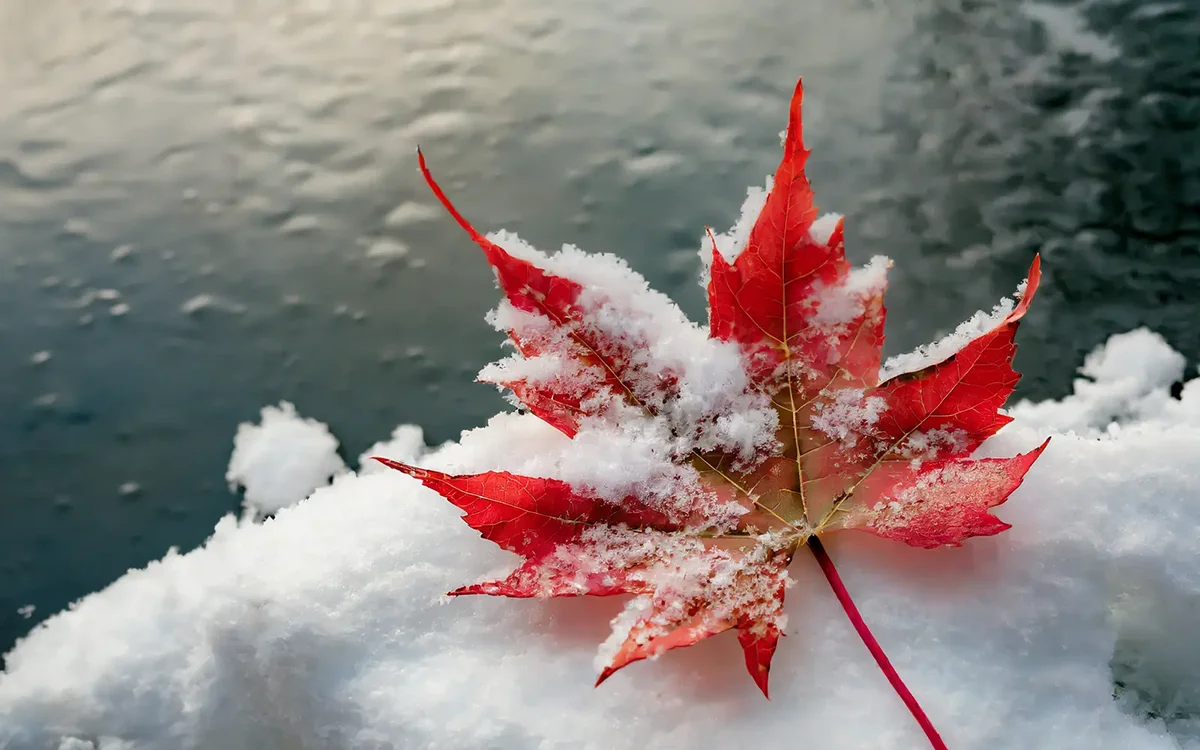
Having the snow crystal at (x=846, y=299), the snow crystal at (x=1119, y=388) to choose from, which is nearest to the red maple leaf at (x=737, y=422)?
the snow crystal at (x=846, y=299)

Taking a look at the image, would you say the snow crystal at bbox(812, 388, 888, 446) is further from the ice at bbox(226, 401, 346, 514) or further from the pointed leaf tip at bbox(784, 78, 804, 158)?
the ice at bbox(226, 401, 346, 514)

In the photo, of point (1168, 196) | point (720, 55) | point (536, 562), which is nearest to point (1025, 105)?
point (1168, 196)

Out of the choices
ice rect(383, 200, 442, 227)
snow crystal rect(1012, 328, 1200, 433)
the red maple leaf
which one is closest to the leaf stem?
the red maple leaf

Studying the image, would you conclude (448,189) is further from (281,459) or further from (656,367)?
(656,367)

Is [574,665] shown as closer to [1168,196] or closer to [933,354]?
[933,354]

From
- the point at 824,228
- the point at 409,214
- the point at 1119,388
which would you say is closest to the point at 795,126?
the point at 824,228

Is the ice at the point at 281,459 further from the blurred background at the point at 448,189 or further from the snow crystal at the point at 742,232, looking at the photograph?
the snow crystal at the point at 742,232
